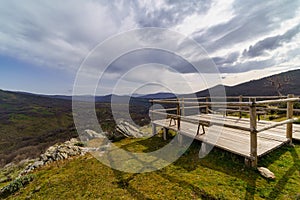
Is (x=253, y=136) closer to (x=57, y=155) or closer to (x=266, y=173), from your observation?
(x=266, y=173)

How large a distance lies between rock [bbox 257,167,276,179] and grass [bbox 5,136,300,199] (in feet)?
0.33

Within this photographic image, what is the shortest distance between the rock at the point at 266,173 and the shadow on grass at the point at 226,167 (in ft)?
0.34

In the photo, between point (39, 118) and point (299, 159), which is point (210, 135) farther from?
point (39, 118)

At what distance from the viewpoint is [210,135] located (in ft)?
18.6

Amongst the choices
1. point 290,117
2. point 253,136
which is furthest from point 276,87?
point 253,136

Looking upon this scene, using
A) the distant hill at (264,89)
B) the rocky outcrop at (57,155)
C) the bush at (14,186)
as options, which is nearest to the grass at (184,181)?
the bush at (14,186)

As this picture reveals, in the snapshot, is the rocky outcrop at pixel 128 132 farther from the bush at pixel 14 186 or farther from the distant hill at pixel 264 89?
the bush at pixel 14 186

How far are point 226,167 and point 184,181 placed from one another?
1325 millimetres

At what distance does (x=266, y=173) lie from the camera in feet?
11.4

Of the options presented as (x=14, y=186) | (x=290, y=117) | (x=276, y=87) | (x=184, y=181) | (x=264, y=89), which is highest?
(x=264, y=89)

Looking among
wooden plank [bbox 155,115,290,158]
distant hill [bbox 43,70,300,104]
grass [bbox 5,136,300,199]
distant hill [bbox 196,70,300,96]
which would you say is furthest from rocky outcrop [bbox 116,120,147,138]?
distant hill [bbox 196,70,300,96]

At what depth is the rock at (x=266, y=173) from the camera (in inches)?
134

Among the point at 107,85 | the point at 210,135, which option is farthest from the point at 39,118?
the point at 210,135

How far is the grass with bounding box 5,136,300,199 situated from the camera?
3.11m
